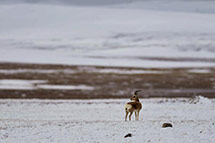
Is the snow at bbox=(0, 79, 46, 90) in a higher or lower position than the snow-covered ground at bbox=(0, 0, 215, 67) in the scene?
lower

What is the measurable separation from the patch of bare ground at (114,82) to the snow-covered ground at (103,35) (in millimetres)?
25877

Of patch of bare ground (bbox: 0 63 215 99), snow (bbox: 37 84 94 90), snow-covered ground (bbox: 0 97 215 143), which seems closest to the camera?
snow-covered ground (bbox: 0 97 215 143)

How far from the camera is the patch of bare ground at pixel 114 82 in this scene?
125ft

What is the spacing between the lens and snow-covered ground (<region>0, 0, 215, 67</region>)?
313 feet

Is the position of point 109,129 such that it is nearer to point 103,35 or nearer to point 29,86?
point 29,86

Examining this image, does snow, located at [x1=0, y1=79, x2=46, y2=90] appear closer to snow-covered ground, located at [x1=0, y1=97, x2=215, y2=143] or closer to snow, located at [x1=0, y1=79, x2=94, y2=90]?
snow, located at [x1=0, y1=79, x2=94, y2=90]

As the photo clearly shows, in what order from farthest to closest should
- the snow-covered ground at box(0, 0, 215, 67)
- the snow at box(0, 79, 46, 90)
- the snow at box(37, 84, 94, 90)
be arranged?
the snow-covered ground at box(0, 0, 215, 67) → the snow at box(37, 84, 94, 90) → the snow at box(0, 79, 46, 90)

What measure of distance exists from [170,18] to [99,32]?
29.0 metres

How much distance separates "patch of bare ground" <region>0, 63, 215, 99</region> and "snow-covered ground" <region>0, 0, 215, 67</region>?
84.9ft

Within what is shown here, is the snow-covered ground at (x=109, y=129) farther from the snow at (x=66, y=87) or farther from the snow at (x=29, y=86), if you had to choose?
the snow at (x=66, y=87)

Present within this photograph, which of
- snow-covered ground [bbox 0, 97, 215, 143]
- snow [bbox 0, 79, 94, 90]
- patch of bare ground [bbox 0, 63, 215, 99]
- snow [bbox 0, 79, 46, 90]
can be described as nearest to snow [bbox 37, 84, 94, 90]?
snow [bbox 0, 79, 94, 90]

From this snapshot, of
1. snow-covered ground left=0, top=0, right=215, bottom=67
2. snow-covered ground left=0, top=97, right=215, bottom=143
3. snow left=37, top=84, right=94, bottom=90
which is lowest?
snow-covered ground left=0, top=97, right=215, bottom=143

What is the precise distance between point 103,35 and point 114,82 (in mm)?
89472

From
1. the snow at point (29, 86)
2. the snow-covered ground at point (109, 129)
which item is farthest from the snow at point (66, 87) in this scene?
the snow-covered ground at point (109, 129)
